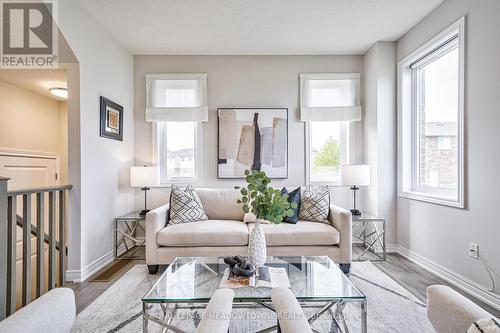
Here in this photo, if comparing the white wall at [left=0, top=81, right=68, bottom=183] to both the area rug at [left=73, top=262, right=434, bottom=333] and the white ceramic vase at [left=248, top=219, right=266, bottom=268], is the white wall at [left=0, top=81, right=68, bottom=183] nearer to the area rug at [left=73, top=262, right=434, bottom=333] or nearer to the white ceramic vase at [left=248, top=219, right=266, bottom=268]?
the area rug at [left=73, top=262, right=434, bottom=333]

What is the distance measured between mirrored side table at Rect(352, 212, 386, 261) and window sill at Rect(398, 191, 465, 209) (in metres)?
0.42

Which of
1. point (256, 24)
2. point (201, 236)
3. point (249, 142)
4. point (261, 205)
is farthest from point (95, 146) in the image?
point (256, 24)

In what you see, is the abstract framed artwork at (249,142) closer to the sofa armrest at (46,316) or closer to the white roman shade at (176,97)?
the white roman shade at (176,97)

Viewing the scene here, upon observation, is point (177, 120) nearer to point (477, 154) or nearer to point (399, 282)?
point (399, 282)

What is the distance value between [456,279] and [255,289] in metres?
2.08

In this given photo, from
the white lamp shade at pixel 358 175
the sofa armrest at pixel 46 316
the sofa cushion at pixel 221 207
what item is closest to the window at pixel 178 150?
the sofa cushion at pixel 221 207

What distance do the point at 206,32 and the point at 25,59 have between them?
75.4 inches

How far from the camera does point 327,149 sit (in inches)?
155

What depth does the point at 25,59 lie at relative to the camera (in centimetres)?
279

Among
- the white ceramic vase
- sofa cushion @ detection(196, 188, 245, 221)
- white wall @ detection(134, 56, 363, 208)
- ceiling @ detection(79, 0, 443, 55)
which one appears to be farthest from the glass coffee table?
ceiling @ detection(79, 0, 443, 55)

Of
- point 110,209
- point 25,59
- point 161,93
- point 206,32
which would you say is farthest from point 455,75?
point 25,59

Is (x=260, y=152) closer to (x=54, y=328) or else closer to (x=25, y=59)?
(x=25, y=59)

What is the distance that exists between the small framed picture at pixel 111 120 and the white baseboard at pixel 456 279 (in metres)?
3.81

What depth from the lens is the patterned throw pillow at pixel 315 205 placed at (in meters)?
3.05
